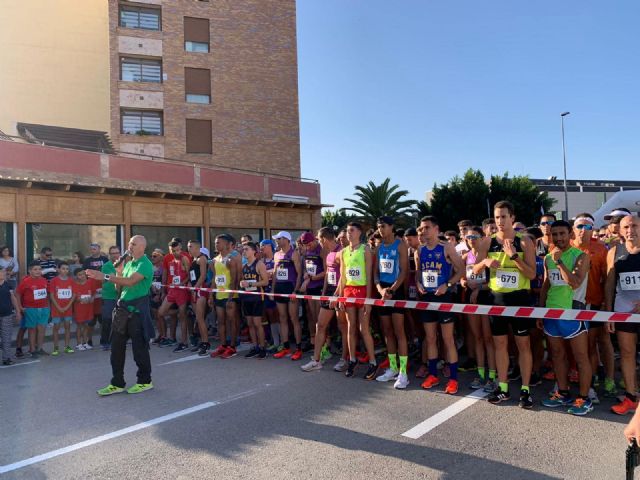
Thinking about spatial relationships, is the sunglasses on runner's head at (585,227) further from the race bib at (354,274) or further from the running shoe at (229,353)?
the running shoe at (229,353)

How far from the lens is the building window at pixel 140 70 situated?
2630 centimetres

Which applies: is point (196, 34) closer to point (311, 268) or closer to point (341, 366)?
point (311, 268)

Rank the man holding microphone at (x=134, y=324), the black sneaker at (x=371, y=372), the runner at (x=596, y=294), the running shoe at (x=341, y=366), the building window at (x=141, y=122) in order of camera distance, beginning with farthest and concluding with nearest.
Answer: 1. the building window at (x=141, y=122)
2. the running shoe at (x=341, y=366)
3. the black sneaker at (x=371, y=372)
4. the man holding microphone at (x=134, y=324)
5. the runner at (x=596, y=294)

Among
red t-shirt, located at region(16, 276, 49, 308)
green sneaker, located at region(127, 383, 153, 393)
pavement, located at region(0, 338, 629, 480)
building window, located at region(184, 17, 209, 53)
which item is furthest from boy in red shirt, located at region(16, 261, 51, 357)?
building window, located at region(184, 17, 209, 53)

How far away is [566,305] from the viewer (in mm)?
4938

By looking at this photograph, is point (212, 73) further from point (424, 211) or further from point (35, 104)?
point (424, 211)

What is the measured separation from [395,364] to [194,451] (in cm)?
306

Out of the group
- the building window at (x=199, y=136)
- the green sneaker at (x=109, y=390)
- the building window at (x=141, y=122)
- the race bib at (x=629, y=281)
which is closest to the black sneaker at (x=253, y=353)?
the green sneaker at (x=109, y=390)

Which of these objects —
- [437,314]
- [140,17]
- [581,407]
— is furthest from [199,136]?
[581,407]

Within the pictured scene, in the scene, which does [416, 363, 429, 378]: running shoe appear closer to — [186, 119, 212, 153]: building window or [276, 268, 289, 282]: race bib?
[276, 268, 289, 282]: race bib

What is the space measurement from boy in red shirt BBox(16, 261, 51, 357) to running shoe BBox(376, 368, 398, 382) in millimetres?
6398

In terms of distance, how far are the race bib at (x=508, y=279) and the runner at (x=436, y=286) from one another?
72 cm

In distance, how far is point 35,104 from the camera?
26.7m

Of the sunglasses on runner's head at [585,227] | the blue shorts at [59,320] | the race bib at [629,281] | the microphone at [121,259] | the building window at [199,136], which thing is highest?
the building window at [199,136]
